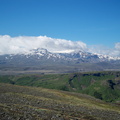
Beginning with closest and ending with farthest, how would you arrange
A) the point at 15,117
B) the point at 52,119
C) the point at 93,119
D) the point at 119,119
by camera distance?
the point at 15,117 → the point at 52,119 → the point at 93,119 → the point at 119,119

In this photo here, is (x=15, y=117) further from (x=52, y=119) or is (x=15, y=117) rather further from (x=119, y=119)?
(x=119, y=119)

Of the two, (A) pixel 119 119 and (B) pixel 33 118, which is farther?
(A) pixel 119 119

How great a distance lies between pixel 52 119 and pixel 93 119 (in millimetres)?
9492

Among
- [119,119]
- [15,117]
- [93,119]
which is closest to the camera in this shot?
[15,117]

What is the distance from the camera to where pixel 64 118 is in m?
29.8

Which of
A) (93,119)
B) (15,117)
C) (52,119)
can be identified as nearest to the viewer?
(15,117)

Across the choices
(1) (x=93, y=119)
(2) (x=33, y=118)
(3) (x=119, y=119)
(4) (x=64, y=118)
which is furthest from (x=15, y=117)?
(3) (x=119, y=119)

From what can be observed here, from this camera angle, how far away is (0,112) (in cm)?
2869

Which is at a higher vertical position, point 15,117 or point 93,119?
point 15,117

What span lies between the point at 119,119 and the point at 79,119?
15.9 meters

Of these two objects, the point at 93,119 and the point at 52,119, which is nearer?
the point at 52,119

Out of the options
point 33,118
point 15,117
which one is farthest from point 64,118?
point 15,117

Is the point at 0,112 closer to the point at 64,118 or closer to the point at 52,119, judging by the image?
the point at 52,119

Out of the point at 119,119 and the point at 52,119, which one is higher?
the point at 52,119
